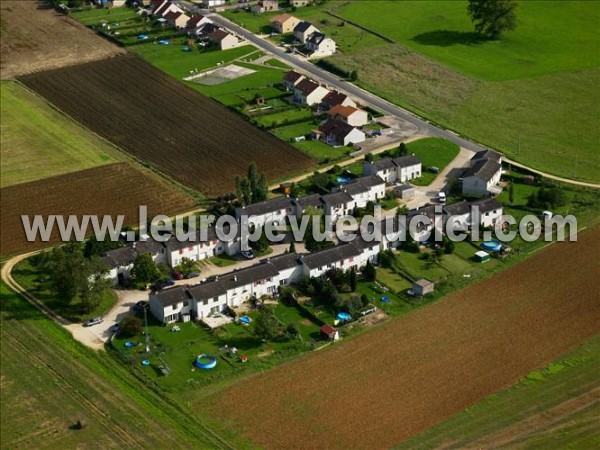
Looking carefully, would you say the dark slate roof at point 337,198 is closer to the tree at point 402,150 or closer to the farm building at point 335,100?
the tree at point 402,150

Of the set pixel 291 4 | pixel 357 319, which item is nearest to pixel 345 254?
pixel 357 319

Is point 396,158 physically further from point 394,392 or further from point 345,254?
point 394,392

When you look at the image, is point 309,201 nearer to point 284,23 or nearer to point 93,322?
point 93,322

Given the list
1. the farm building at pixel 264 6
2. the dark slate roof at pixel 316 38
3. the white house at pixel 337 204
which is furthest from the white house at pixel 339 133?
the farm building at pixel 264 6

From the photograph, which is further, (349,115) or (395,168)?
(349,115)

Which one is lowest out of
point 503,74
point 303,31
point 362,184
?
point 362,184

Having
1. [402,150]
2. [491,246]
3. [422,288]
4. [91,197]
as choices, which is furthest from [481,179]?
[91,197]
